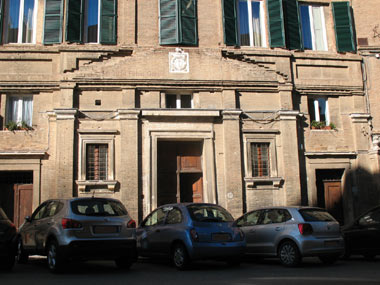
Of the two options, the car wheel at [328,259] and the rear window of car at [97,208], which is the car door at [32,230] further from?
the car wheel at [328,259]

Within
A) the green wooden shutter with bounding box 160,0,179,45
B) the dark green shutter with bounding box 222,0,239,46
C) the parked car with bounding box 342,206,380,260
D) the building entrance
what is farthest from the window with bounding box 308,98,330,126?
the parked car with bounding box 342,206,380,260

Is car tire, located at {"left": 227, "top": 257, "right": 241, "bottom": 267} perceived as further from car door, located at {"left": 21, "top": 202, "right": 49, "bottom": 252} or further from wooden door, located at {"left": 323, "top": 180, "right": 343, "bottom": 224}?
wooden door, located at {"left": 323, "top": 180, "right": 343, "bottom": 224}

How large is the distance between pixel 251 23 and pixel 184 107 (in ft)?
15.1

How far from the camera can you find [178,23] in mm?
16172

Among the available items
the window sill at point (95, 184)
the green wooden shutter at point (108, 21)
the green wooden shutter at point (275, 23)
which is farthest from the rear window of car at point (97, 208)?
the green wooden shutter at point (275, 23)

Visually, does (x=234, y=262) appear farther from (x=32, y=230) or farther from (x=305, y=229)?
(x=32, y=230)

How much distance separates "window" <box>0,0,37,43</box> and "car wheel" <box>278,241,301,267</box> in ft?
38.9

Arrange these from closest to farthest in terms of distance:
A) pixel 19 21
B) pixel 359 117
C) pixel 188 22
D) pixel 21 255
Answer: pixel 21 255 → pixel 19 21 → pixel 188 22 → pixel 359 117

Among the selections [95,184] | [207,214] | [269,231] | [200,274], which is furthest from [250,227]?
[95,184]

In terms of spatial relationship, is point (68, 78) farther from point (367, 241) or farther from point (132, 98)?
point (367, 241)

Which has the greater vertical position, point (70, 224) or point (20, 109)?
point (20, 109)

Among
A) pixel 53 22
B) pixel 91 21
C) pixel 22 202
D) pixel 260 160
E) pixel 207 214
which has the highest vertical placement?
pixel 91 21

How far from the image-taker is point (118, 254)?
839 cm

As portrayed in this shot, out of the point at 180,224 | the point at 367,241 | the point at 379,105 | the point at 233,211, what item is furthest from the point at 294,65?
the point at 180,224
